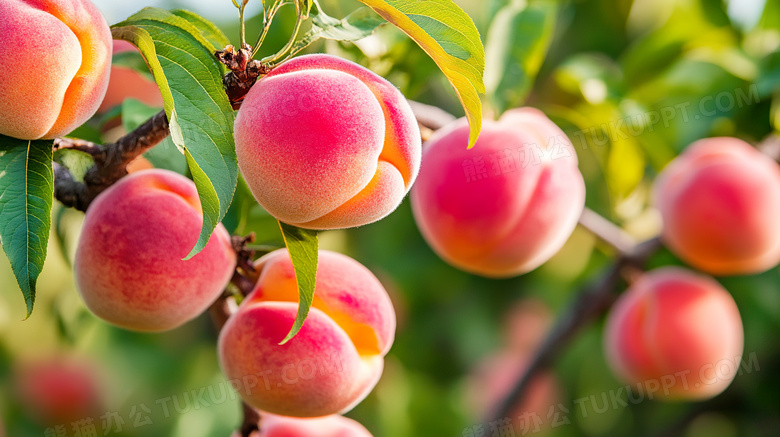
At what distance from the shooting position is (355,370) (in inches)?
21.3

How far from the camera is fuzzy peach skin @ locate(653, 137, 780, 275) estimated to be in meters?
1.10

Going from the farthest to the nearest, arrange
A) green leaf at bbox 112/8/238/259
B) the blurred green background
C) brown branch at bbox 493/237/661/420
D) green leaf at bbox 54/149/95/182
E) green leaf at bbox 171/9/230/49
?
brown branch at bbox 493/237/661/420
the blurred green background
green leaf at bbox 54/149/95/182
green leaf at bbox 171/9/230/49
green leaf at bbox 112/8/238/259

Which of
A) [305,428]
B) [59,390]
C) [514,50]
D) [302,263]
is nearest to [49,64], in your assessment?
[302,263]

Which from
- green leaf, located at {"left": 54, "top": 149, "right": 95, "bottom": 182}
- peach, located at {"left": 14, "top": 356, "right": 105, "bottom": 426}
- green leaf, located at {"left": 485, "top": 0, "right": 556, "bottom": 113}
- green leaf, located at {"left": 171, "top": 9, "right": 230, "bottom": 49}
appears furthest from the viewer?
peach, located at {"left": 14, "top": 356, "right": 105, "bottom": 426}

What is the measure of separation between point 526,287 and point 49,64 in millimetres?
1417

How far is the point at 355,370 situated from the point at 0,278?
3.38 feet

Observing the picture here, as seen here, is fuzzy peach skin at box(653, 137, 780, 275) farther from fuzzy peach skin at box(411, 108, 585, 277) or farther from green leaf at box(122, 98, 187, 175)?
green leaf at box(122, 98, 187, 175)

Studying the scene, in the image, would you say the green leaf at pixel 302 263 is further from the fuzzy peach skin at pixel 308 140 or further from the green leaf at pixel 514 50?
the green leaf at pixel 514 50

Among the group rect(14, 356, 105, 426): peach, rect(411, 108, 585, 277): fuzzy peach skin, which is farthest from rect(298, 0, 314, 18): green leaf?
rect(14, 356, 105, 426): peach

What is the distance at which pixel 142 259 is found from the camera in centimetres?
52

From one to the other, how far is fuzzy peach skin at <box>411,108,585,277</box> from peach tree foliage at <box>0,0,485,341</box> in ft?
1.28

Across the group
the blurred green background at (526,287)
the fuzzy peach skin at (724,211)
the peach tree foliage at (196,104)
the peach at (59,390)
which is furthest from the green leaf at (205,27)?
the peach at (59,390)

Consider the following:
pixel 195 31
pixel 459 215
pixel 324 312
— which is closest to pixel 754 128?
pixel 459 215

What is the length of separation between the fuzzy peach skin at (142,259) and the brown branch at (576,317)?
2.57 feet
